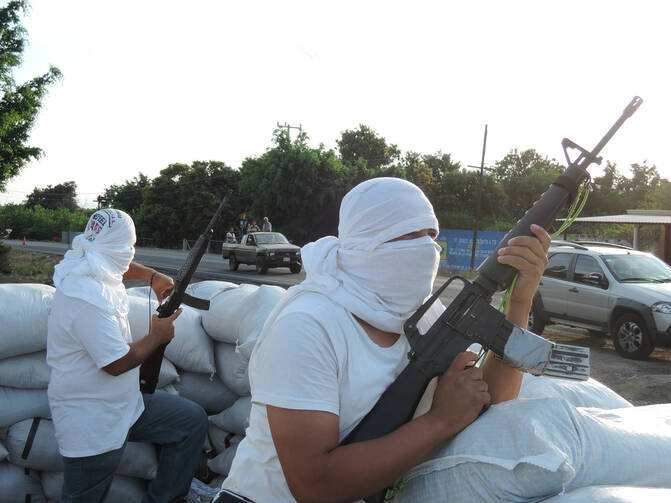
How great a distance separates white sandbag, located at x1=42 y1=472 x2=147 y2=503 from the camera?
9.65 feet

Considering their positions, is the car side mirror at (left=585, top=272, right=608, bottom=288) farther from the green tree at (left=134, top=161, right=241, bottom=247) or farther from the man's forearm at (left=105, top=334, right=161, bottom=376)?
the green tree at (left=134, top=161, right=241, bottom=247)

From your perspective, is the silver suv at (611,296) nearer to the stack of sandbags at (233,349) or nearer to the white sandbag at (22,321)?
the stack of sandbags at (233,349)

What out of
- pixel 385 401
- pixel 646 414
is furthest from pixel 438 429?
pixel 646 414

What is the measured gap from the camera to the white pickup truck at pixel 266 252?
1938 centimetres

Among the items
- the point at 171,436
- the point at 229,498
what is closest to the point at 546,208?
the point at 229,498

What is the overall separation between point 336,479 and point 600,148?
1.16m

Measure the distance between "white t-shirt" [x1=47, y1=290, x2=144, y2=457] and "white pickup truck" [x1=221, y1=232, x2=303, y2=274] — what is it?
16.9 m

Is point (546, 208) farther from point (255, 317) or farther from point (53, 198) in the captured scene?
point (53, 198)

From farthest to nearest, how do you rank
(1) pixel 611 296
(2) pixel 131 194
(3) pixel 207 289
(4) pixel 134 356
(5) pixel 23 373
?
(2) pixel 131 194, (1) pixel 611 296, (3) pixel 207 289, (5) pixel 23 373, (4) pixel 134 356

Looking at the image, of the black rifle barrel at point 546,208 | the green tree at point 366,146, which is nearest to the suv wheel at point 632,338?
the black rifle barrel at point 546,208

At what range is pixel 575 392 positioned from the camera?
2193mm

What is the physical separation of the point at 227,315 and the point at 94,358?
1.31m

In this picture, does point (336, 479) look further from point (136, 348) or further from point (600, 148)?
point (136, 348)

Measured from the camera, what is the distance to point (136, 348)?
7.97 ft
